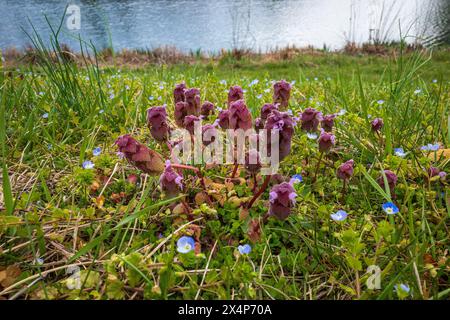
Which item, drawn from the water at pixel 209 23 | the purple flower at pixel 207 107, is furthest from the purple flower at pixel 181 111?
the water at pixel 209 23

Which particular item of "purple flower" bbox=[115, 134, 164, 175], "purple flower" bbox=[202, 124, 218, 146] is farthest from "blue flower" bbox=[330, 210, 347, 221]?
"purple flower" bbox=[115, 134, 164, 175]

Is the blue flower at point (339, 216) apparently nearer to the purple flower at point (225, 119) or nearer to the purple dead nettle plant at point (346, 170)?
the purple dead nettle plant at point (346, 170)

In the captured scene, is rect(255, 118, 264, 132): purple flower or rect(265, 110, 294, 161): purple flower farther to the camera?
rect(255, 118, 264, 132): purple flower

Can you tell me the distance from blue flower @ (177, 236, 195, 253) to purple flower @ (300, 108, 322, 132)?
34.0 inches

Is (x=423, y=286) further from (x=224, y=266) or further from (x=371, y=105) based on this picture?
(x=371, y=105)

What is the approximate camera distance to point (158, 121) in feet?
5.33

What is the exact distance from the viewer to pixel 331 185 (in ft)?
5.64

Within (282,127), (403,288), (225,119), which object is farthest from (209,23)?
(403,288)

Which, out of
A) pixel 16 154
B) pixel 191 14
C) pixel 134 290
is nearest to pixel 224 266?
pixel 134 290

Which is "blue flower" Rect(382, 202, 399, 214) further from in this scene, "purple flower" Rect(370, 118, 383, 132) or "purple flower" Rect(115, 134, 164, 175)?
"purple flower" Rect(115, 134, 164, 175)

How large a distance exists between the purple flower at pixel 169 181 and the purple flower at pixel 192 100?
1.58ft

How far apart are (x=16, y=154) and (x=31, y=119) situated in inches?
9.3

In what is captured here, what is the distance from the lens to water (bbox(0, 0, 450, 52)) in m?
15.1

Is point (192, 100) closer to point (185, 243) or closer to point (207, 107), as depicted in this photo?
point (207, 107)
